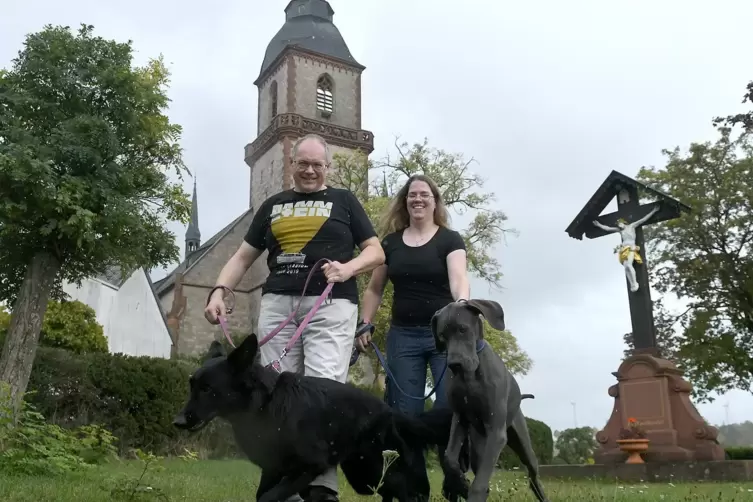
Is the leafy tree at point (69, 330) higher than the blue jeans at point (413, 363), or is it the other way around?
the leafy tree at point (69, 330)

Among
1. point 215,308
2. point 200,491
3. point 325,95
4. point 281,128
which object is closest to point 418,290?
point 215,308

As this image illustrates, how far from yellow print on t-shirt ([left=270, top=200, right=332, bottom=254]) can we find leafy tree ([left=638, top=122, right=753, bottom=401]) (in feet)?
76.8

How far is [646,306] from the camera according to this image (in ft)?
46.5

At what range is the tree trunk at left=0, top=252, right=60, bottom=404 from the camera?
12.4 m

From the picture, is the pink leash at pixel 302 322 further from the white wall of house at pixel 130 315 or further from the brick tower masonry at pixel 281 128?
the brick tower masonry at pixel 281 128

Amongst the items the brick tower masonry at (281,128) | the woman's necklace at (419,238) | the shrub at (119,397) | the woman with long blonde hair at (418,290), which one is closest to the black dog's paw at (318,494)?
the woman with long blonde hair at (418,290)

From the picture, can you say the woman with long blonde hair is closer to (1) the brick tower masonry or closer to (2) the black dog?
(2) the black dog

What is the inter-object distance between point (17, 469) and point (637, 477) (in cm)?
938

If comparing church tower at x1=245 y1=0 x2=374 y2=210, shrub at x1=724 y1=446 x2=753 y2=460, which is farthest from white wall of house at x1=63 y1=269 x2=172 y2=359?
shrub at x1=724 y1=446 x2=753 y2=460

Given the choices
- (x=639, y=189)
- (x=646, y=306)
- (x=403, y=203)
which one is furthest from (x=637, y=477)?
(x=403, y=203)

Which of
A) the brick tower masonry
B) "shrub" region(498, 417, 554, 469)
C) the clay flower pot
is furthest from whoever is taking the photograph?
the brick tower masonry

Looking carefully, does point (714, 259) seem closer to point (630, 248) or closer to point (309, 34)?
point (630, 248)

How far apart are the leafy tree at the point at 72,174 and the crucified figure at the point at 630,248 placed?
32.0 feet

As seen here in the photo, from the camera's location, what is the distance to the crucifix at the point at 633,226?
14.2 metres
